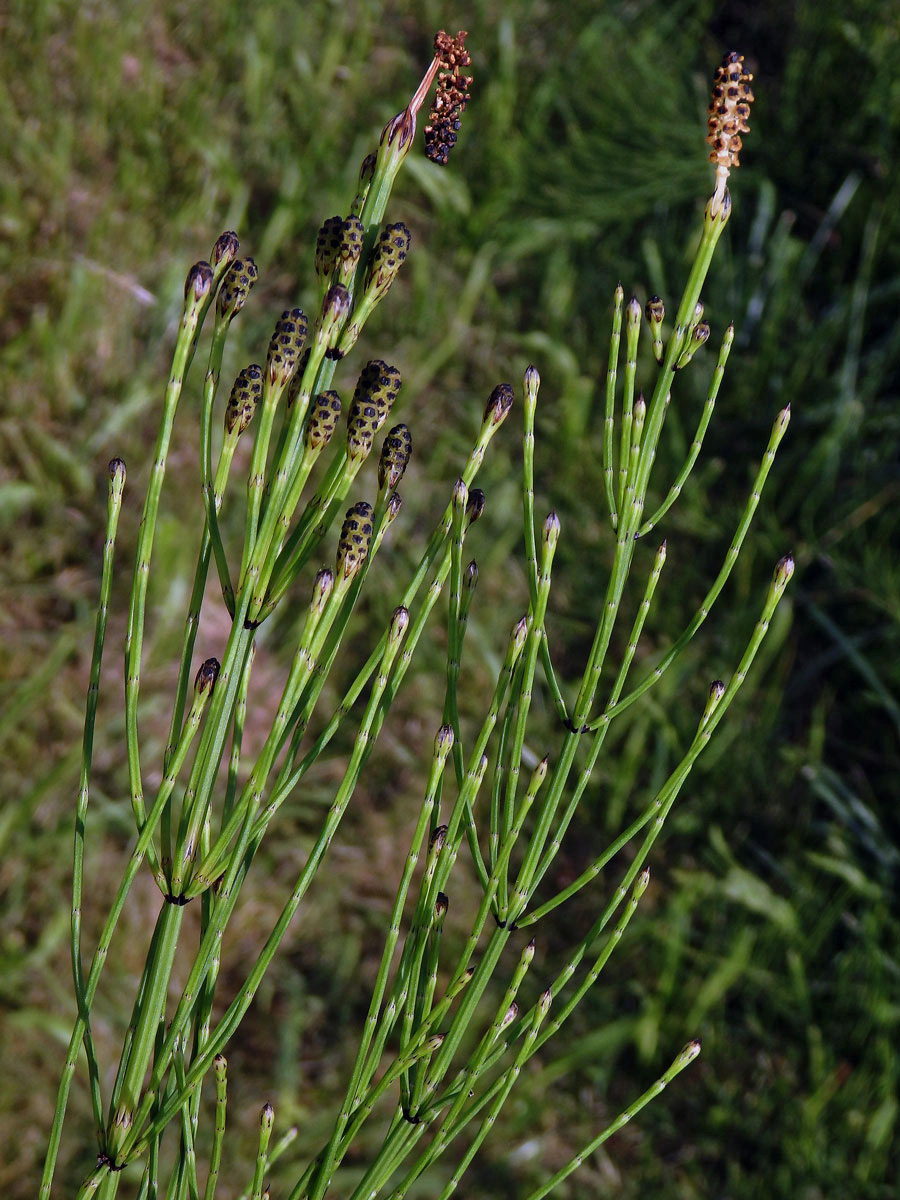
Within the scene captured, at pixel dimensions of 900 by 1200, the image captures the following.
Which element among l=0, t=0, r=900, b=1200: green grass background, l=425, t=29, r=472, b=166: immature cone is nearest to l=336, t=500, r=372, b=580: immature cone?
l=425, t=29, r=472, b=166: immature cone

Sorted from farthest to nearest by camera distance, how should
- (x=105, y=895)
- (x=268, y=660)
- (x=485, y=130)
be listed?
(x=485, y=130) < (x=268, y=660) < (x=105, y=895)

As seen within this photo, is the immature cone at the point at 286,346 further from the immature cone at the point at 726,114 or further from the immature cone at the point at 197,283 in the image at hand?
the immature cone at the point at 726,114

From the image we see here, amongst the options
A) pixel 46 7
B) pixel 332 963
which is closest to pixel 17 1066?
pixel 332 963

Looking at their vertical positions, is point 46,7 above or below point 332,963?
above

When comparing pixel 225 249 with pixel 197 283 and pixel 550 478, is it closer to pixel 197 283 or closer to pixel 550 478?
pixel 197 283

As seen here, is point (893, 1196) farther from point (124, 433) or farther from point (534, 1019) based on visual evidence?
point (124, 433)

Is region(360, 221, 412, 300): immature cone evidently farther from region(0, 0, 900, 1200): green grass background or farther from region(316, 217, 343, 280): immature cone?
region(0, 0, 900, 1200): green grass background

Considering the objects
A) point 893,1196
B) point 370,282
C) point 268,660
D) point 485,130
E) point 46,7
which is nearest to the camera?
point 370,282

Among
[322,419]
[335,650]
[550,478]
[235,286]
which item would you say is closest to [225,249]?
[235,286]
